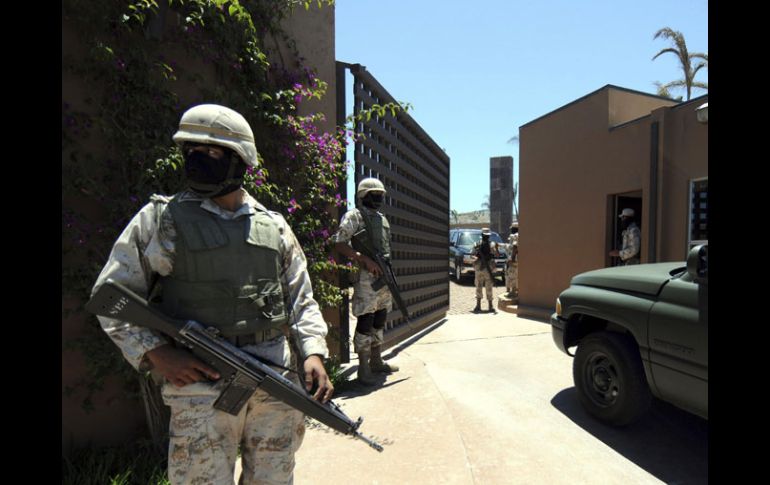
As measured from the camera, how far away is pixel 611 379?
2930mm

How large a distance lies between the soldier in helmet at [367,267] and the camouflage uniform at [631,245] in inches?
159

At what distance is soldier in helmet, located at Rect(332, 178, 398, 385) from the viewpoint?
3725 millimetres

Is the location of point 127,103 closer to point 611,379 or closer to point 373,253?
point 373,253

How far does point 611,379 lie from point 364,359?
2030 millimetres

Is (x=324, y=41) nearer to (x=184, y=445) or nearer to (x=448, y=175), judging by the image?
(x=184, y=445)

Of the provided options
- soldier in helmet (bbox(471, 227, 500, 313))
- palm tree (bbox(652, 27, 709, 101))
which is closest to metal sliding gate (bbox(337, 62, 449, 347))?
soldier in helmet (bbox(471, 227, 500, 313))

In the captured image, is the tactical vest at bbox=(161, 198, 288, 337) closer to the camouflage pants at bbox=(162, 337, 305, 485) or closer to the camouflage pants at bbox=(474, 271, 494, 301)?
the camouflage pants at bbox=(162, 337, 305, 485)

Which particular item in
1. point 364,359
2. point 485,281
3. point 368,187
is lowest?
point 364,359

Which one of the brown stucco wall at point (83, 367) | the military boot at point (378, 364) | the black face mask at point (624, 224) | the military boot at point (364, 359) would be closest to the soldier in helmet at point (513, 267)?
the black face mask at point (624, 224)

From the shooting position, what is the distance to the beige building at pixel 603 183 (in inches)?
217

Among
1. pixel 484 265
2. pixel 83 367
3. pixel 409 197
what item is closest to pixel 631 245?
pixel 484 265

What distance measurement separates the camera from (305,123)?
3633 mm

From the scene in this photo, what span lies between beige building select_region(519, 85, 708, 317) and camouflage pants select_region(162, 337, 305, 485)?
588 cm

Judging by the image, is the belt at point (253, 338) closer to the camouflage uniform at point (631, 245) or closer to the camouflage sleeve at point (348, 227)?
the camouflage sleeve at point (348, 227)
